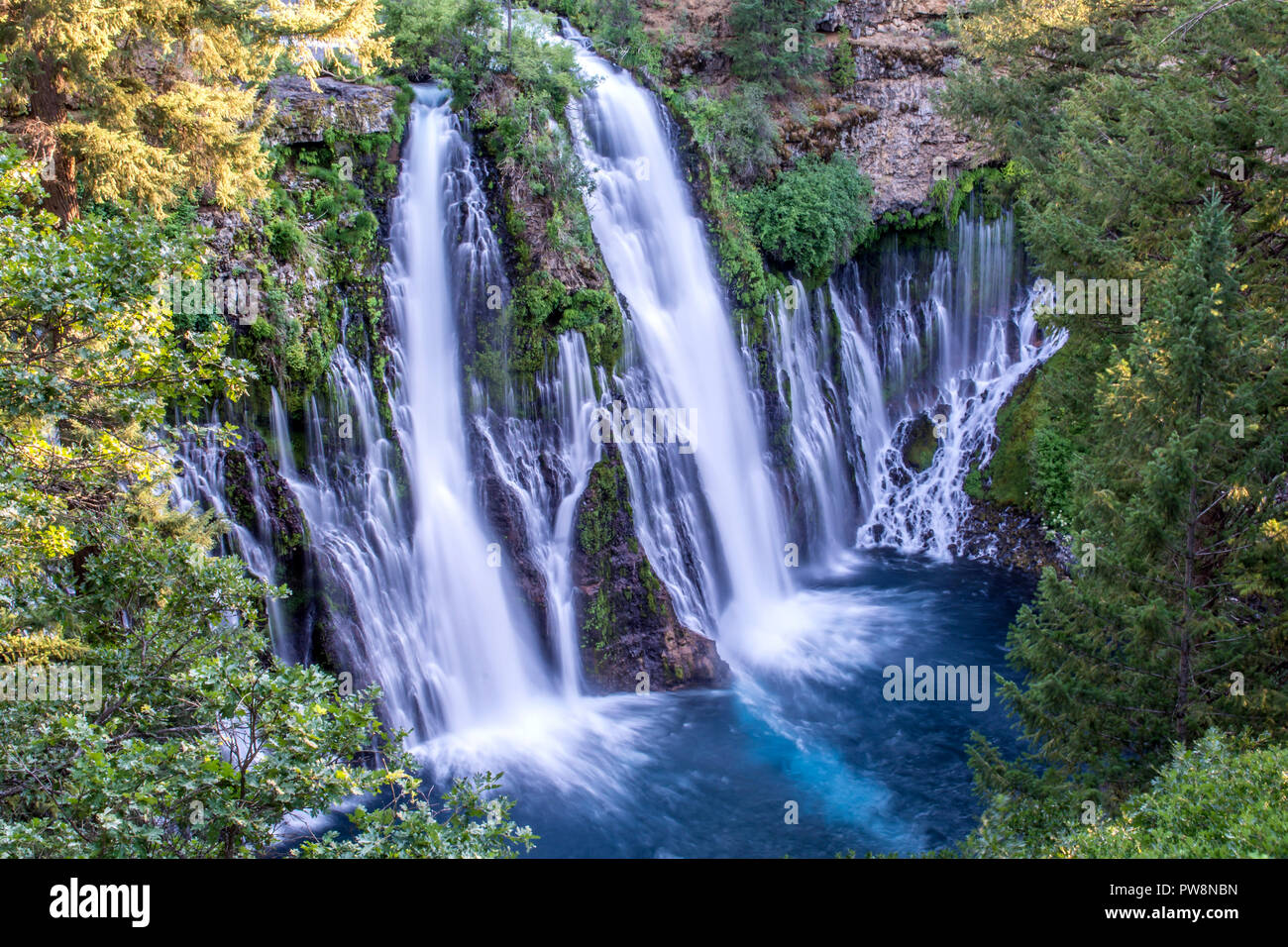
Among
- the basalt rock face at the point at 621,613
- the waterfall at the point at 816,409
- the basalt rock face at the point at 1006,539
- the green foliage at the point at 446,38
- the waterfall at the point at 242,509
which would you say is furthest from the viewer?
the waterfall at the point at 816,409

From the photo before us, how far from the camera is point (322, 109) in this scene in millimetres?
17234

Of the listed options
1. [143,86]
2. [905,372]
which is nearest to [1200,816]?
[143,86]

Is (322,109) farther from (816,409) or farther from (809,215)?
(816,409)

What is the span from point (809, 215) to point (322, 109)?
11301mm

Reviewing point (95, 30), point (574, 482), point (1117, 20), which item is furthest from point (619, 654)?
point (1117, 20)

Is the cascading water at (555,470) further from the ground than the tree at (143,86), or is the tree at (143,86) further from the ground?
the tree at (143,86)

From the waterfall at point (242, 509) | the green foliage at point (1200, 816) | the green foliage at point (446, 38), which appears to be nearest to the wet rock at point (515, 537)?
the waterfall at point (242, 509)

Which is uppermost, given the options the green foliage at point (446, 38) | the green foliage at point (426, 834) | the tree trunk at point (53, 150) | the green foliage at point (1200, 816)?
the green foliage at point (446, 38)

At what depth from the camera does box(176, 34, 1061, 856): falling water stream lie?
14328mm

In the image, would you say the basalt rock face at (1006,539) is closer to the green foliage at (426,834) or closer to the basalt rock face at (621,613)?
the basalt rock face at (621,613)

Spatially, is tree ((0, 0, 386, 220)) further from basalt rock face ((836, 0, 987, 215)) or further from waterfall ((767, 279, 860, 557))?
basalt rock face ((836, 0, 987, 215))

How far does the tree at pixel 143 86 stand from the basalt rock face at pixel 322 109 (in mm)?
4071

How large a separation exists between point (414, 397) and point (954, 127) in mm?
16719

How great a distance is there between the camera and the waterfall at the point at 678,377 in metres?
18.5
